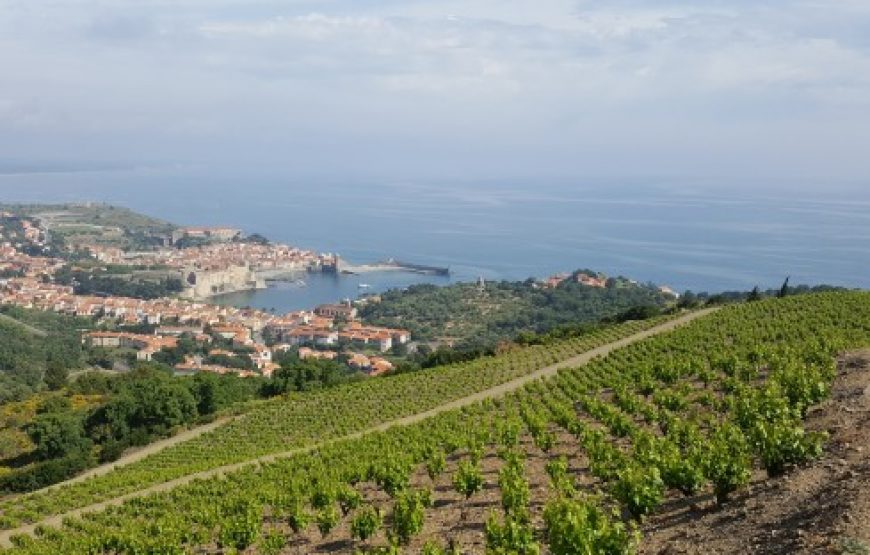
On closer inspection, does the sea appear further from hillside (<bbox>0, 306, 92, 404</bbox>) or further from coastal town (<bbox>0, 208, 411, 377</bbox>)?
hillside (<bbox>0, 306, 92, 404</bbox>)

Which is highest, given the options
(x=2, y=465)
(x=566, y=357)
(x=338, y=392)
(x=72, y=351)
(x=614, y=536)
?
(x=614, y=536)

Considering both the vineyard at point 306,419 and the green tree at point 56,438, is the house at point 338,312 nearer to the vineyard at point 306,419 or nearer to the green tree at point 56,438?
the vineyard at point 306,419

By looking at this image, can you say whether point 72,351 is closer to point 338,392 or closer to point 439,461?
point 338,392

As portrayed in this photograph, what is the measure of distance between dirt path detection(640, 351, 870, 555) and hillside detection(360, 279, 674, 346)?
6511 centimetres

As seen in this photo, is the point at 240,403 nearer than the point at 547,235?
Yes

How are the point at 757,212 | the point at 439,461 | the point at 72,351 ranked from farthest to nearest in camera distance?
the point at 757,212
the point at 72,351
the point at 439,461

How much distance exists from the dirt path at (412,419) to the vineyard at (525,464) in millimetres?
950

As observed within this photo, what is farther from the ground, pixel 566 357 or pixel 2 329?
pixel 566 357

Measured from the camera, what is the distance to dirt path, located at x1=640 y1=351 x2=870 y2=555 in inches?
318

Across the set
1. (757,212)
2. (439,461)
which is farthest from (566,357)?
(757,212)

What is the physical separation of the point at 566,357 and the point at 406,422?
36.2 ft

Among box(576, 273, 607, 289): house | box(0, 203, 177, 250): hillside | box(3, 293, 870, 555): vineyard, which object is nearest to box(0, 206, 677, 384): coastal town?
box(576, 273, 607, 289): house

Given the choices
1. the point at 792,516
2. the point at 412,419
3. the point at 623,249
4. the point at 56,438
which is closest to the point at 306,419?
the point at 412,419

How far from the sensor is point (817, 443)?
11.0 m
